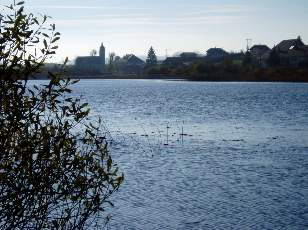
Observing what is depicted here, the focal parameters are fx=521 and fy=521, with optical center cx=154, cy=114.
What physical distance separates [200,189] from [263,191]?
11.9 ft

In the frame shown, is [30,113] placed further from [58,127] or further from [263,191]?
[263,191]

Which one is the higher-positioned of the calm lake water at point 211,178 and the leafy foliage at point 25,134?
the leafy foliage at point 25,134

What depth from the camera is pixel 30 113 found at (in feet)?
25.8

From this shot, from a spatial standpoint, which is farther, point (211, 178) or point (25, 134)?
point (211, 178)

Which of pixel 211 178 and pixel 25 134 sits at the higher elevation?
pixel 25 134

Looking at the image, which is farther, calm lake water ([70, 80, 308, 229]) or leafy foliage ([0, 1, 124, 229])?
calm lake water ([70, 80, 308, 229])

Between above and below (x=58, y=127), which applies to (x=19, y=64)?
above

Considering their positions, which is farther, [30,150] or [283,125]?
[283,125]

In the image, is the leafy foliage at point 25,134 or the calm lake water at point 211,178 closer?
the leafy foliage at point 25,134

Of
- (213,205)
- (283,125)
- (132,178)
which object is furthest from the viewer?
(283,125)

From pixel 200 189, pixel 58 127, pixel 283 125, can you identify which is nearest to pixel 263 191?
pixel 200 189

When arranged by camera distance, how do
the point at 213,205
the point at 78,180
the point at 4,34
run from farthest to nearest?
the point at 213,205
the point at 78,180
the point at 4,34

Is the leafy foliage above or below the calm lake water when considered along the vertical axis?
above

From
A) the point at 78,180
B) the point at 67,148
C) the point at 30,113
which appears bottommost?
the point at 78,180
